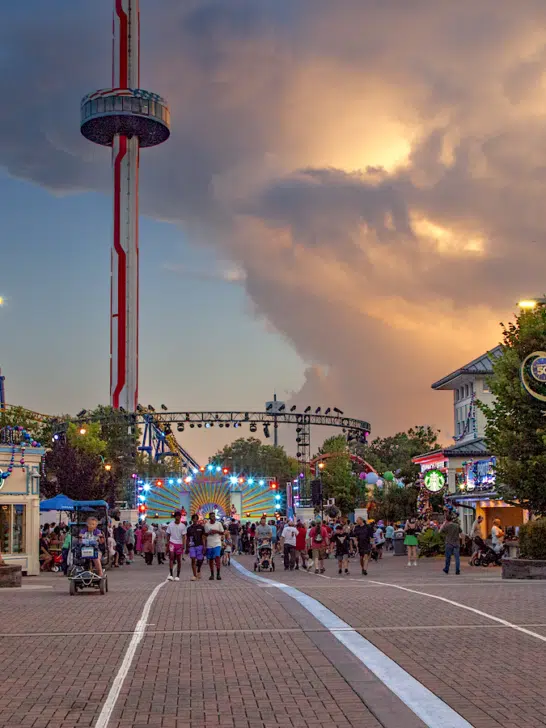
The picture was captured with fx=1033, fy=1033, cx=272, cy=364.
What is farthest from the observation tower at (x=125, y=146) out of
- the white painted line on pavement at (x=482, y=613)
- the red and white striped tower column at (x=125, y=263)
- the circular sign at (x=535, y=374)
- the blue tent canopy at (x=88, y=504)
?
the white painted line on pavement at (x=482, y=613)

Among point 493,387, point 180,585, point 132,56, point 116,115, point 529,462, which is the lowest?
point 180,585

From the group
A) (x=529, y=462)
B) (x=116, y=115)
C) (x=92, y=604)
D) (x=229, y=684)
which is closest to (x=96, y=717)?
(x=229, y=684)

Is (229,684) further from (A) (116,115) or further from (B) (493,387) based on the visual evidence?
(A) (116,115)

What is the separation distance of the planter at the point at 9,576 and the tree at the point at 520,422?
16.1 metres

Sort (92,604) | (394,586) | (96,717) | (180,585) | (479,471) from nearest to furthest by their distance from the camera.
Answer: (96,717)
(92,604)
(394,586)
(180,585)
(479,471)

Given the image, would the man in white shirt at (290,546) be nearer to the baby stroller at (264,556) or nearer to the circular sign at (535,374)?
the baby stroller at (264,556)

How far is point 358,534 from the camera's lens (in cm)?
2994

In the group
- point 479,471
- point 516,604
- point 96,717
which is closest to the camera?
point 96,717

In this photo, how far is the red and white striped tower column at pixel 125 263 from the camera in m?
108

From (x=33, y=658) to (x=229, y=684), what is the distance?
3001 mm

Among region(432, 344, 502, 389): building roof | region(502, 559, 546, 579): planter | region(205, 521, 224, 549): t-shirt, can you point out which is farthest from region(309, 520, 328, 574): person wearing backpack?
region(432, 344, 502, 389): building roof

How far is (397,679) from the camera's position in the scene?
10.1 metres

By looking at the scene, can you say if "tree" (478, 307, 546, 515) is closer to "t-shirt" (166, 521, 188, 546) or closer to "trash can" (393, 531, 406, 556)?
"t-shirt" (166, 521, 188, 546)

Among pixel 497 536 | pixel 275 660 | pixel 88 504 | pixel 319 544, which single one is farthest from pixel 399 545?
pixel 275 660
